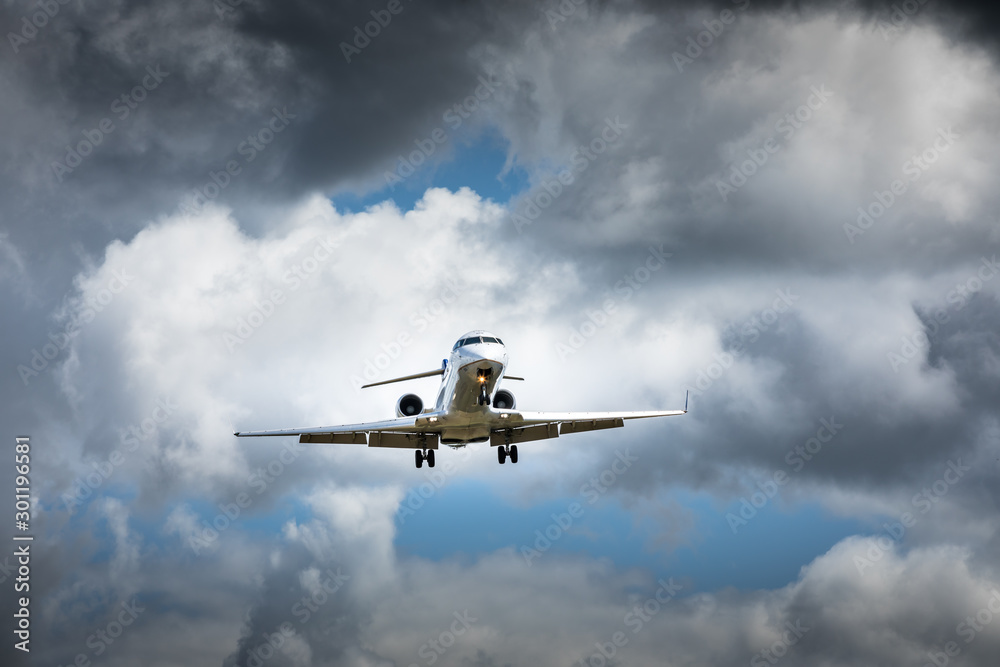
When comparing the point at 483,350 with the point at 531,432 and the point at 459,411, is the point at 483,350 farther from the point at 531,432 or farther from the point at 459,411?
the point at 531,432

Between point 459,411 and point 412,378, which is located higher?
point 412,378

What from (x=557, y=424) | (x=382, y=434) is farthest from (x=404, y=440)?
(x=557, y=424)

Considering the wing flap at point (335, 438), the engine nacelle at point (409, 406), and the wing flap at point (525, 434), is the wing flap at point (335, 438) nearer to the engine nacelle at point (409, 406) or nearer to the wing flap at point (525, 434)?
the engine nacelle at point (409, 406)

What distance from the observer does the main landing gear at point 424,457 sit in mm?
52656

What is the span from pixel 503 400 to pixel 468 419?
3711 millimetres

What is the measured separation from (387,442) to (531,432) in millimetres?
7575

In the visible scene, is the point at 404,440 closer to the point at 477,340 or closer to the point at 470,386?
the point at 470,386

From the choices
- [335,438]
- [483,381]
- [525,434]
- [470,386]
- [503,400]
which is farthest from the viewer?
[525,434]

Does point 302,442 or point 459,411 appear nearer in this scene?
point 459,411

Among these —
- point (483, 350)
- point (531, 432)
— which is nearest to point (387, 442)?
point (531, 432)

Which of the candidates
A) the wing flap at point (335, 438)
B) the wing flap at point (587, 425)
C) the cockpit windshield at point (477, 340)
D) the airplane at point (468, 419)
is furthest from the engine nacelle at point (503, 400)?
the wing flap at point (335, 438)

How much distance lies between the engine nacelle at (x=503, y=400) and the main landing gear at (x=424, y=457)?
5010mm

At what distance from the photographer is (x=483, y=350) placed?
44156 millimetres

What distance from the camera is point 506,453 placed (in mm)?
52844
